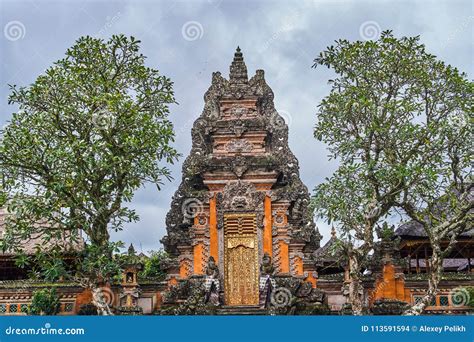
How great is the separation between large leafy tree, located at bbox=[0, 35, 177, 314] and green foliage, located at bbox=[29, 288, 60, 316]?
2.30m

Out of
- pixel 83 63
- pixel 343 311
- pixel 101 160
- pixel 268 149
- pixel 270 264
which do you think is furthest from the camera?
pixel 268 149

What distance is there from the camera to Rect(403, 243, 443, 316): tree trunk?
47.4 ft

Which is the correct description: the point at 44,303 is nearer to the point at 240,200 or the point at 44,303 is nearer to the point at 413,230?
the point at 240,200

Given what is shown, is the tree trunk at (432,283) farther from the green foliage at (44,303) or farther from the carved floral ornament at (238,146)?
the green foliage at (44,303)

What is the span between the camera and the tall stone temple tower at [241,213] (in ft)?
65.3

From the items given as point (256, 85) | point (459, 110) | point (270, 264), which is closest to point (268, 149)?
point (256, 85)

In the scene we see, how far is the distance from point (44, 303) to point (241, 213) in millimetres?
6825

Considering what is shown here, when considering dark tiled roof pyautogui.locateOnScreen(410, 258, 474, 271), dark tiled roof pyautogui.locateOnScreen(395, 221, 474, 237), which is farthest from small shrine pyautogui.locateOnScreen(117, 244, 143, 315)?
dark tiled roof pyautogui.locateOnScreen(410, 258, 474, 271)

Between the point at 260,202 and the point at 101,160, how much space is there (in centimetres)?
744

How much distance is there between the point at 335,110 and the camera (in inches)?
607

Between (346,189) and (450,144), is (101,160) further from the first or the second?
(450,144)
